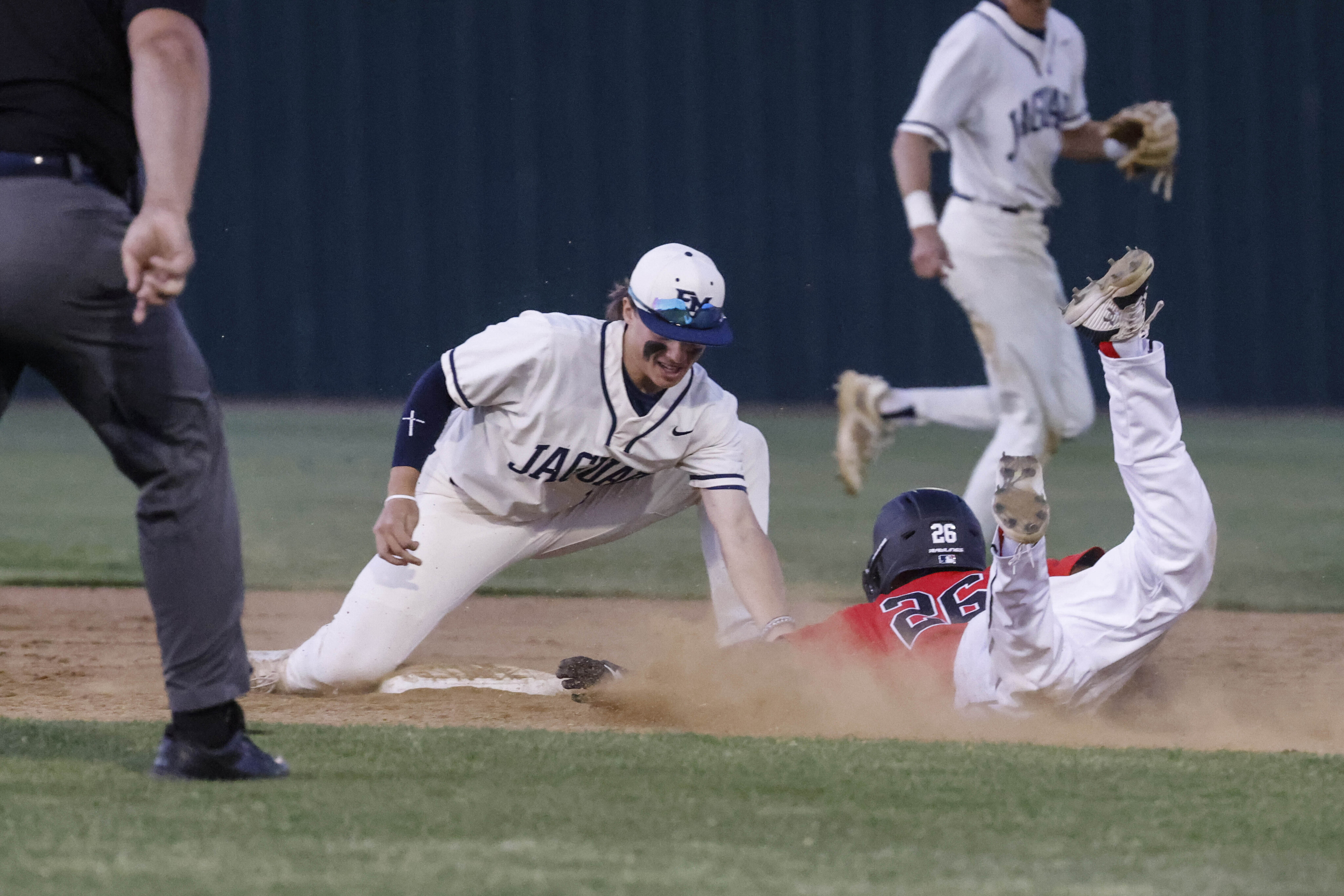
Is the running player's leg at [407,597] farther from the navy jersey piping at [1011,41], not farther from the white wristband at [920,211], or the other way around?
the navy jersey piping at [1011,41]

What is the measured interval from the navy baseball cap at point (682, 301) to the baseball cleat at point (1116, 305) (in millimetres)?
812

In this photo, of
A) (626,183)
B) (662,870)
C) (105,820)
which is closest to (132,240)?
(105,820)

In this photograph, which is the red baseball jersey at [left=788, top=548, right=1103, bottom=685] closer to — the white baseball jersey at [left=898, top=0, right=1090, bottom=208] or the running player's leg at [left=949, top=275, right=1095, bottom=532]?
the running player's leg at [left=949, top=275, right=1095, bottom=532]

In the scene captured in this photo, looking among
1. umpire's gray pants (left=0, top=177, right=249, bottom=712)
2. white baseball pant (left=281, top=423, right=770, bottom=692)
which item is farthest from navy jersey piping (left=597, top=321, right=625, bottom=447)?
umpire's gray pants (left=0, top=177, right=249, bottom=712)

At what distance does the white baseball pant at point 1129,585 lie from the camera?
3.71 meters

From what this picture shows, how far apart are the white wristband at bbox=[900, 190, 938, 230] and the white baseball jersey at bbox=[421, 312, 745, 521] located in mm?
2031

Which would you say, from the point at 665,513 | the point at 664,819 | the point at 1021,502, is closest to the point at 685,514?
the point at 665,513

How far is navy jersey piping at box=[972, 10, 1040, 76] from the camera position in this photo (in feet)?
21.3

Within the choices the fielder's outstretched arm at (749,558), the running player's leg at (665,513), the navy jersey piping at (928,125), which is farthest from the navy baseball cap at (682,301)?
the navy jersey piping at (928,125)

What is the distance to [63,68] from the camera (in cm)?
257

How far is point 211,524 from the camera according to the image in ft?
8.71

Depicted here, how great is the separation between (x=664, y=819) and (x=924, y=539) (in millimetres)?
1804

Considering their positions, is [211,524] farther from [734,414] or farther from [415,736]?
[734,414]

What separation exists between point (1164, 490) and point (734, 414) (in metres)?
1.19
